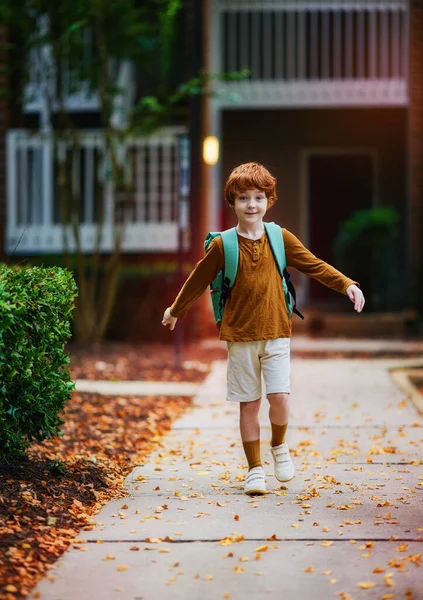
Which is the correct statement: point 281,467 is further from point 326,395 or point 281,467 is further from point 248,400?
point 326,395

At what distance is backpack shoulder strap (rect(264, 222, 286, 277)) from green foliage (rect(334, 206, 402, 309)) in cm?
987

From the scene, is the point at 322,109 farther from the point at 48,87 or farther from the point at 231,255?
the point at 231,255

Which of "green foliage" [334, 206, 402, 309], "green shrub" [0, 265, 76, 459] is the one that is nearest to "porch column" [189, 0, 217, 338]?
"green foliage" [334, 206, 402, 309]

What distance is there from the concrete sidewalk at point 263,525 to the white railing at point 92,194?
7.68 meters

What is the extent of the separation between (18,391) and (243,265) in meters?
1.36

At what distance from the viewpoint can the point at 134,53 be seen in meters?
14.2

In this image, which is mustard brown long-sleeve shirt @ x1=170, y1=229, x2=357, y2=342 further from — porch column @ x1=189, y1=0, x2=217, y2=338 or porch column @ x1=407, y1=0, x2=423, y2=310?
porch column @ x1=407, y1=0, x2=423, y2=310

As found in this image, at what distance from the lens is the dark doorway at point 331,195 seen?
18031 mm

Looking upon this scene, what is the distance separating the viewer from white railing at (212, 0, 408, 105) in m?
16.0

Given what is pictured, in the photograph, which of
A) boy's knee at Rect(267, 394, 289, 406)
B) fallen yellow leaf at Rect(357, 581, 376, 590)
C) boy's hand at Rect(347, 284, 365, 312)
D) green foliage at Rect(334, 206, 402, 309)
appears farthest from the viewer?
green foliage at Rect(334, 206, 402, 309)

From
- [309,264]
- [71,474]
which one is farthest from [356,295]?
[71,474]

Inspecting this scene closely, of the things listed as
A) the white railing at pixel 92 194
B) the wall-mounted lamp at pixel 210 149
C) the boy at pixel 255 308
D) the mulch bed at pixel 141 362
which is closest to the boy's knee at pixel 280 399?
the boy at pixel 255 308

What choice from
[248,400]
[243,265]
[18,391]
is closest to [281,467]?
[248,400]

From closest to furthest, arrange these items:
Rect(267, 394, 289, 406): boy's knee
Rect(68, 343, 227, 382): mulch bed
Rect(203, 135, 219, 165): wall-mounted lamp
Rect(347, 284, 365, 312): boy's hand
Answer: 1. Rect(347, 284, 365, 312): boy's hand
2. Rect(267, 394, 289, 406): boy's knee
3. Rect(68, 343, 227, 382): mulch bed
4. Rect(203, 135, 219, 165): wall-mounted lamp
